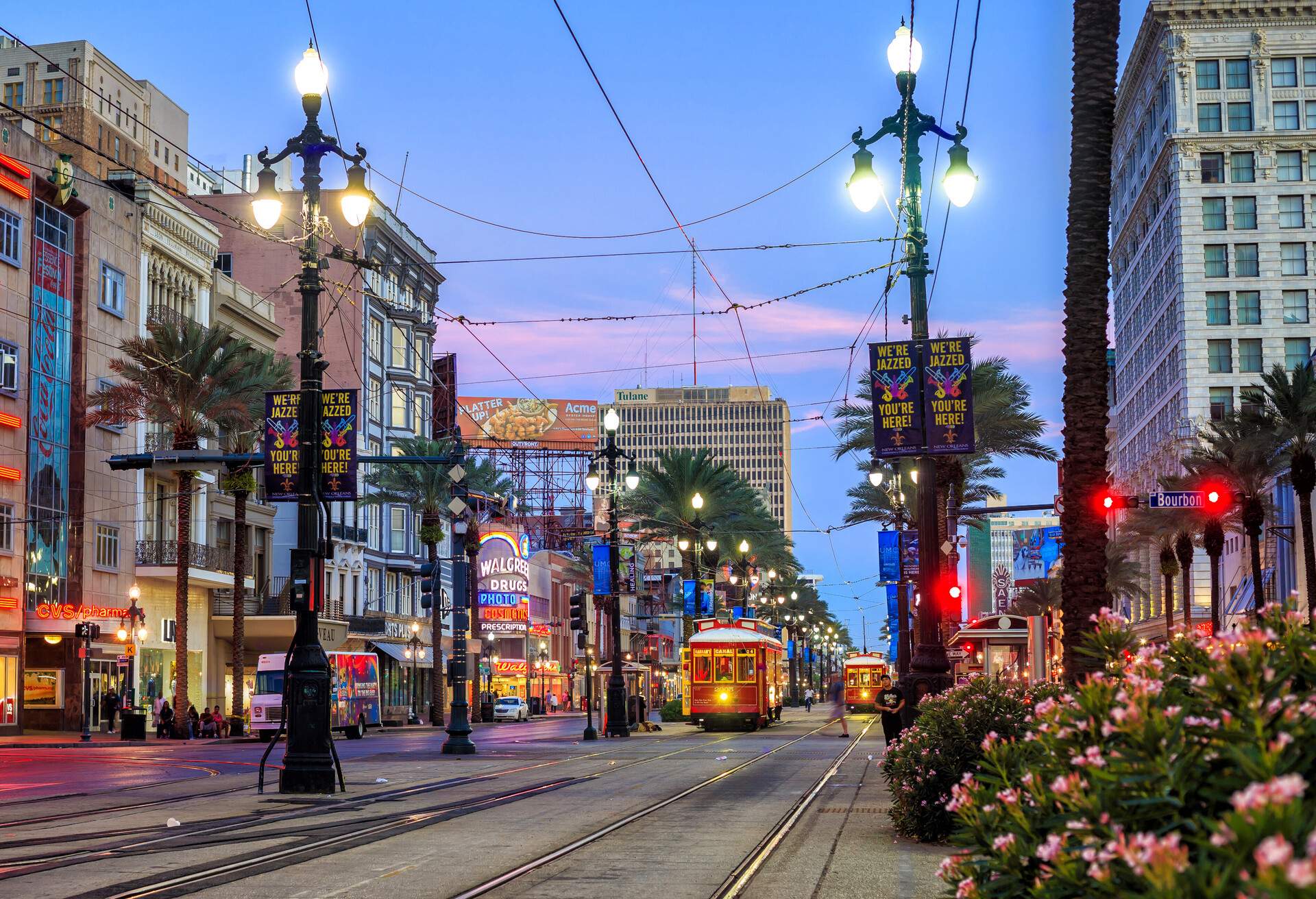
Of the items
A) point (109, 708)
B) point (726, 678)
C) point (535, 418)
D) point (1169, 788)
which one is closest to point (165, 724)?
point (109, 708)

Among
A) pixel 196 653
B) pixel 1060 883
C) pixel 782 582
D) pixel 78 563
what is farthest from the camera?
pixel 782 582

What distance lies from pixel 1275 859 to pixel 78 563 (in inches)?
2167

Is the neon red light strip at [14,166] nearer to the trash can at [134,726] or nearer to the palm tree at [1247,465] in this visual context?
the trash can at [134,726]

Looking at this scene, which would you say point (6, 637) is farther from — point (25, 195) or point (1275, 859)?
point (1275, 859)

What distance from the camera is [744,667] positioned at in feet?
183

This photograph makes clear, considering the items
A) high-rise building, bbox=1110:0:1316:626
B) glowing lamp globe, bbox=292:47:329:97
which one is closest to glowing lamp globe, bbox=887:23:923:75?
glowing lamp globe, bbox=292:47:329:97

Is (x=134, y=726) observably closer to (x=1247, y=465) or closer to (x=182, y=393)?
(x=182, y=393)

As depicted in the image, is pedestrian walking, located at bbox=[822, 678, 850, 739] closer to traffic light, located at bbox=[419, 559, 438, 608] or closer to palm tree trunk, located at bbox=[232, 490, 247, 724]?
traffic light, located at bbox=[419, 559, 438, 608]

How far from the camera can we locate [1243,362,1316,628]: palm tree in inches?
1984

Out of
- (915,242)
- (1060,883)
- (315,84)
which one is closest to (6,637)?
(315,84)

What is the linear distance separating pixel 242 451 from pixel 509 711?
30.4 m

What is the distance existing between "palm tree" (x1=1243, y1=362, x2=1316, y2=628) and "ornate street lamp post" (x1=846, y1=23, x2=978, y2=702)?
Answer: 1253 inches

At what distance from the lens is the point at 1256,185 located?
97.8m

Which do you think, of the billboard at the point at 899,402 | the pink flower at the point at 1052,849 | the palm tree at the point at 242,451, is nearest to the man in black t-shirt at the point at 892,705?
the billboard at the point at 899,402
